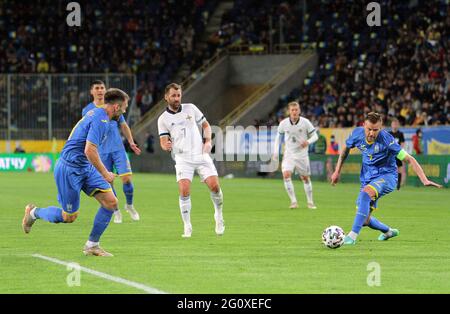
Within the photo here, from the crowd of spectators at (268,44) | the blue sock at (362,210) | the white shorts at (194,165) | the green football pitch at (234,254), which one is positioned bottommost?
the green football pitch at (234,254)

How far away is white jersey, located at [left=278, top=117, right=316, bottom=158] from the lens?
79.7ft

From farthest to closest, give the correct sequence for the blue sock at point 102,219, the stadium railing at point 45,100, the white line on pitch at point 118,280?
the stadium railing at point 45,100, the blue sock at point 102,219, the white line on pitch at point 118,280

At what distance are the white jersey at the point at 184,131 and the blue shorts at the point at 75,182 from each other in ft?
9.79

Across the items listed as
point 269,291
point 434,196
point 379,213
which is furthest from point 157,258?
point 434,196

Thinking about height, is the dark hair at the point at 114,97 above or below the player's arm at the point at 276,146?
above

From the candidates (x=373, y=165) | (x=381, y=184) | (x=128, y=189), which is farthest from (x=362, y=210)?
(x=128, y=189)

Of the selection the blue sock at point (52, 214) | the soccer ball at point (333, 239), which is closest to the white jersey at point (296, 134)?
the soccer ball at point (333, 239)

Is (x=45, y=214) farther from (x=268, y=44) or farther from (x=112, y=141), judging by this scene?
(x=268, y=44)

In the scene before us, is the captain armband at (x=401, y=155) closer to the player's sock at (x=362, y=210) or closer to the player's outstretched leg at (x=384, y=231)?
the player's sock at (x=362, y=210)

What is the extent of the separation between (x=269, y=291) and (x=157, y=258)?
3259 mm

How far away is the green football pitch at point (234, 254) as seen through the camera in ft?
34.9

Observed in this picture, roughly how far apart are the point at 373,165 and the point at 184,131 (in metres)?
3.09

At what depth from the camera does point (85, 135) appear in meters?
13.2
